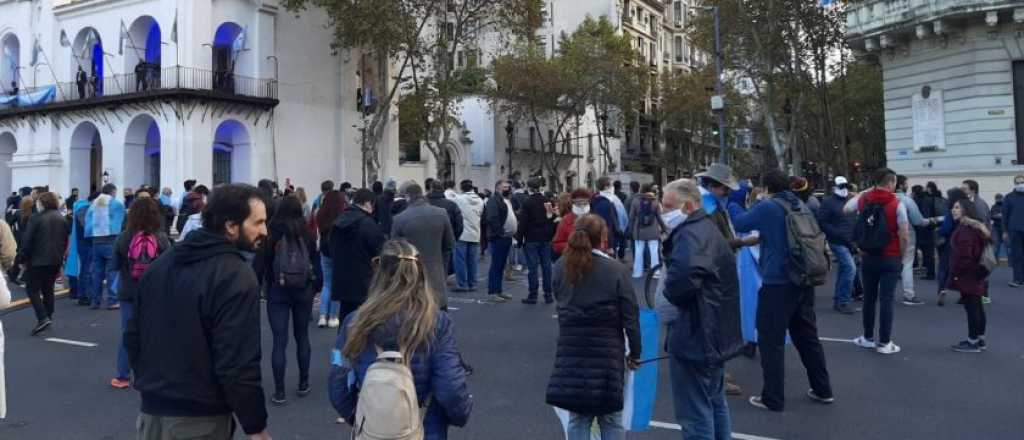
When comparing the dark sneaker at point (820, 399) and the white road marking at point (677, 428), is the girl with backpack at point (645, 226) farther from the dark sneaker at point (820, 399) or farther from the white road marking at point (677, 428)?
the white road marking at point (677, 428)

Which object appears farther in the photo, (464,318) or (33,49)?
(33,49)

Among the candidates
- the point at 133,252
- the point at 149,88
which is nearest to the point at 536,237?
the point at 133,252

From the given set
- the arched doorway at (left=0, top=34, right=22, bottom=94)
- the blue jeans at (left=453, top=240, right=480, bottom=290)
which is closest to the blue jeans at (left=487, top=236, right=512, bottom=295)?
the blue jeans at (left=453, top=240, right=480, bottom=290)

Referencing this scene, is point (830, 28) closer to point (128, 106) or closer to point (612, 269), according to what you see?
point (128, 106)

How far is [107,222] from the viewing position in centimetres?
1169

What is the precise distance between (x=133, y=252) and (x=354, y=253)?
83.2 inches

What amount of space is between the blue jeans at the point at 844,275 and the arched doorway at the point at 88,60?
2887cm

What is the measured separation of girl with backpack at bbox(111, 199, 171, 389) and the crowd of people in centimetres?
2

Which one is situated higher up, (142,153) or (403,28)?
(403,28)

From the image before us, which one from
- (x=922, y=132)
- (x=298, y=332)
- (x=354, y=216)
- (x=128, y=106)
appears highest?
(x=128, y=106)

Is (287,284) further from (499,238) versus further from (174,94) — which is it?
(174,94)

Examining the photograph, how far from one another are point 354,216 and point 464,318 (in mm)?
4158

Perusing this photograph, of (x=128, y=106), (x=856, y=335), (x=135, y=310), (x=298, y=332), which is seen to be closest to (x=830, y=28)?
(x=856, y=335)

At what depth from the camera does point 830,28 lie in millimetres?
31125
